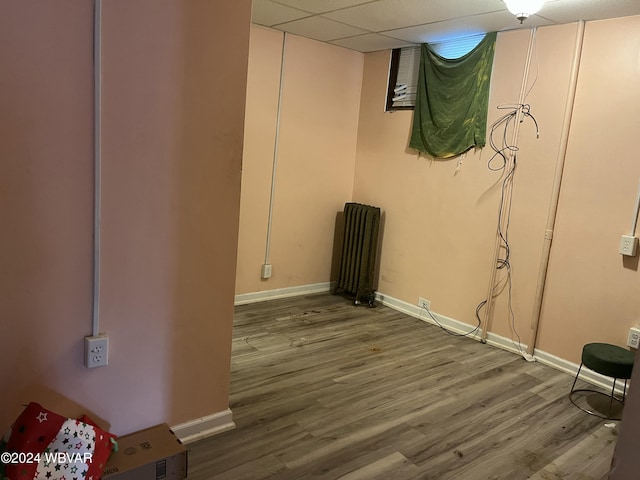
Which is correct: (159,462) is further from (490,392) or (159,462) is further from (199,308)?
(490,392)

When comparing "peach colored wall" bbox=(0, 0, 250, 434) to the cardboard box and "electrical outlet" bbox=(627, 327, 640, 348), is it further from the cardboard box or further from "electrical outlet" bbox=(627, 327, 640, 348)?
"electrical outlet" bbox=(627, 327, 640, 348)

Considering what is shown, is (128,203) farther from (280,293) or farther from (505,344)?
(505,344)

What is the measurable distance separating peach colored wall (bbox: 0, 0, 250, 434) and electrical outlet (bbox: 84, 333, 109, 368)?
1.3 inches

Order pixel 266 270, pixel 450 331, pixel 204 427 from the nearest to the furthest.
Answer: pixel 204 427 → pixel 450 331 → pixel 266 270

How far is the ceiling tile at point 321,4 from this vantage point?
10.3 feet

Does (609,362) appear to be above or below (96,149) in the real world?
below

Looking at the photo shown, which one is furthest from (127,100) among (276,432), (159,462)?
(276,432)

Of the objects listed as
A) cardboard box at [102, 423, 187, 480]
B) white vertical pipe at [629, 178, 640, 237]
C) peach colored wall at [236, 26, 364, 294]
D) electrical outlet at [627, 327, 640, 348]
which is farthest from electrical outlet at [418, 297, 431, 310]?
cardboard box at [102, 423, 187, 480]

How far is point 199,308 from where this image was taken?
7.19 feet

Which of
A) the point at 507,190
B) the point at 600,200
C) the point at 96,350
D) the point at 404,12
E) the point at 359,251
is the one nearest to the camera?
the point at 96,350

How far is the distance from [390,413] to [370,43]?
314 centimetres

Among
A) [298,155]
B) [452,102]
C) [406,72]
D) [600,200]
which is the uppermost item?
[406,72]

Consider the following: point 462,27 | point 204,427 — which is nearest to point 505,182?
point 462,27

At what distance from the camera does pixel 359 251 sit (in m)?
4.55
